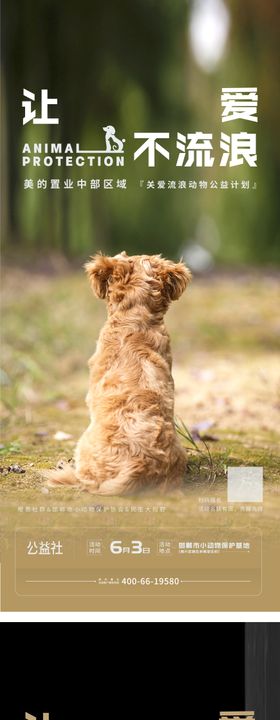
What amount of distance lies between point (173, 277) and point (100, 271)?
0.30 meters

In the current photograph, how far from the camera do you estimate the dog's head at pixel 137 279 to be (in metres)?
3.25

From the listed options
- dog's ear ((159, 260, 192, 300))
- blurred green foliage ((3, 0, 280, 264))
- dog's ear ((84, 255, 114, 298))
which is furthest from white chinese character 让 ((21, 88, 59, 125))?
dog's ear ((159, 260, 192, 300))

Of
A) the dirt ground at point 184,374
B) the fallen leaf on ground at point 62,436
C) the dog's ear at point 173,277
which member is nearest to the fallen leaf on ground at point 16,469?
the dirt ground at point 184,374

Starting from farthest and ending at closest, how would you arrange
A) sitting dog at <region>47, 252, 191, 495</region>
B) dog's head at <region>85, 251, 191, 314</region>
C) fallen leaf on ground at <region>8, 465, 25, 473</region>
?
fallen leaf on ground at <region>8, 465, 25, 473</region>
dog's head at <region>85, 251, 191, 314</region>
sitting dog at <region>47, 252, 191, 495</region>

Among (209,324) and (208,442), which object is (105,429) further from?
(209,324)

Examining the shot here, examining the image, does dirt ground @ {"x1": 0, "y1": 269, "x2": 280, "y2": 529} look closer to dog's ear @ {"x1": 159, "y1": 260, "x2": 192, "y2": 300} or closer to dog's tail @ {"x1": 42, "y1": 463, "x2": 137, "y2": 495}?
dog's tail @ {"x1": 42, "y1": 463, "x2": 137, "y2": 495}

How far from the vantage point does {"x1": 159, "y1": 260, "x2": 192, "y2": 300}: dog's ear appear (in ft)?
10.7

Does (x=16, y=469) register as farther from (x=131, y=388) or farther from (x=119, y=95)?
(x=119, y=95)

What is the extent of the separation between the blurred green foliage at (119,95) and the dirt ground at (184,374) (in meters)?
0.61

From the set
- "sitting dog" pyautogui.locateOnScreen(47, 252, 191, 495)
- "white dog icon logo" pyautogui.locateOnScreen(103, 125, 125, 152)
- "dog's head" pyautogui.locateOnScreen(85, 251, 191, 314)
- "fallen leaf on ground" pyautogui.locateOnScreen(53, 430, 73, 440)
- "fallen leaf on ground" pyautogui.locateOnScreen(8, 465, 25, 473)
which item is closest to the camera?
"sitting dog" pyautogui.locateOnScreen(47, 252, 191, 495)

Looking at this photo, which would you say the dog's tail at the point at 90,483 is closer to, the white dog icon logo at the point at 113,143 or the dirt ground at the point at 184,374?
the dirt ground at the point at 184,374

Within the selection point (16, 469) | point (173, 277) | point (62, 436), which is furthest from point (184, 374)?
point (173, 277)

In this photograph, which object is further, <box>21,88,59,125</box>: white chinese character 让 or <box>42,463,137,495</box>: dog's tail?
<box>21,88,59,125</box>: white chinese character 让

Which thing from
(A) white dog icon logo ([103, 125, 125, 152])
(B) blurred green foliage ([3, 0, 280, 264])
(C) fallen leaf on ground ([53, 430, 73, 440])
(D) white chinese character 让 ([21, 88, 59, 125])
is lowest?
(C) fallen leaf on ground ([53, 430, 73, 440])
